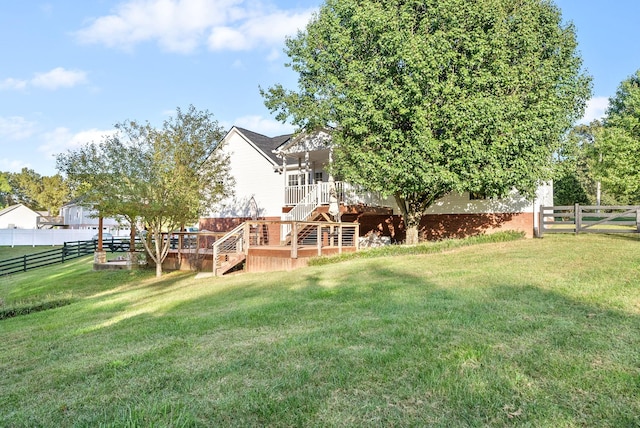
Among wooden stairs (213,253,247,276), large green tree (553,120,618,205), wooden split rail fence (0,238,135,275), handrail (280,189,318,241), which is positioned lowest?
wooden split rail fence (0,238,135,275)

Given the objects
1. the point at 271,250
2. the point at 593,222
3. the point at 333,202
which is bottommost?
the point at 271,250

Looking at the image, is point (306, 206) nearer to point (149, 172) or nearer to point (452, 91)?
point (149, 172)

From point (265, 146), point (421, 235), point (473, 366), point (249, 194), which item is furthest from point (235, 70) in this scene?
point (473, 366)

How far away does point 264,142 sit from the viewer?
2577 cm

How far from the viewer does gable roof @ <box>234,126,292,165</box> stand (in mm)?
23766

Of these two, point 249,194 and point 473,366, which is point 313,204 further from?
point 473,366

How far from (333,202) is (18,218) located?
60.5 m

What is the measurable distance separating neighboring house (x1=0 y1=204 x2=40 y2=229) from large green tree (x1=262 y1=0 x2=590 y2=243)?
61.1 metres

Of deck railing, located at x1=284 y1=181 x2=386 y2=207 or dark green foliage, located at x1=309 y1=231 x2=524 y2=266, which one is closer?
dark green foliage, located at x1=309 y1=231 x2=524 y2=266

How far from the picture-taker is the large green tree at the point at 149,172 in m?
15.2

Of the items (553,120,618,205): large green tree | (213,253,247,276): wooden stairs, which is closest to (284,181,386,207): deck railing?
(213,253,247,276): wooden stairs

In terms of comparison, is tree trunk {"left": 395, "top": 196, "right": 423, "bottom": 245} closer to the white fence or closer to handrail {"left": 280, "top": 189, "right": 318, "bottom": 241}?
handrail {"left": 280, "top": 189, "right": 318, "bottom": 241}

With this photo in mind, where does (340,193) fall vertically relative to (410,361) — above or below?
above

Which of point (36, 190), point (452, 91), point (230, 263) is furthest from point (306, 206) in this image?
point (36, 190)
